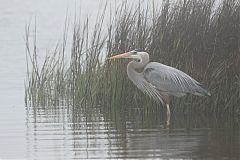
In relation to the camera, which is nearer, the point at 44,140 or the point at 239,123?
the point at 44,140

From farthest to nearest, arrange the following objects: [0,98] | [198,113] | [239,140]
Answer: [0,98]
[198,113]
[239,140]

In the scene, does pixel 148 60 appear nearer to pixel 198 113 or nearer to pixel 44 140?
pixel 198 113

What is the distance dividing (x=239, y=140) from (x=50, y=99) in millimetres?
4547

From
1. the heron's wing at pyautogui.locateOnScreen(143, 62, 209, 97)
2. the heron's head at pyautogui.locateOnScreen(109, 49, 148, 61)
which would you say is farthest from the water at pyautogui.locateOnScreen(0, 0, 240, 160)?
the heron's head at pyautogui.locateOnScreen(109, 49, 148, 61)

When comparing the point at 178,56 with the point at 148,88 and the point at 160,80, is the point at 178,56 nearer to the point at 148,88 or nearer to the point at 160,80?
the point at 160,80

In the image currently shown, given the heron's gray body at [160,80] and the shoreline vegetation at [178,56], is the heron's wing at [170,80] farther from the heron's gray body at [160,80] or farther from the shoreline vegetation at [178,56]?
the shoreline vegetation at [178,56]

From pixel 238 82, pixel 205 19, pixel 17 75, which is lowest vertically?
pixel 17 75

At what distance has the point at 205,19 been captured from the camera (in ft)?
36.0

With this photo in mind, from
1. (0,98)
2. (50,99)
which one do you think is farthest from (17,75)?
(50,99)

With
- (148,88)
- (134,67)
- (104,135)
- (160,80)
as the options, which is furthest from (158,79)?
(104,135)

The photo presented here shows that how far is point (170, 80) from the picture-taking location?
1073cm

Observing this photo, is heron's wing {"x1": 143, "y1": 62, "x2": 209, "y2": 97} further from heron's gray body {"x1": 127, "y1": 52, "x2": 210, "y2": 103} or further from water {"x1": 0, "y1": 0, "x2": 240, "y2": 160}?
water {"x1": 0, "y1": 0, "x2": 240, "y2": 160}

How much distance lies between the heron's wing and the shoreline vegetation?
36 cm

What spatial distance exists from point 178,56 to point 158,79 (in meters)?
0.46
